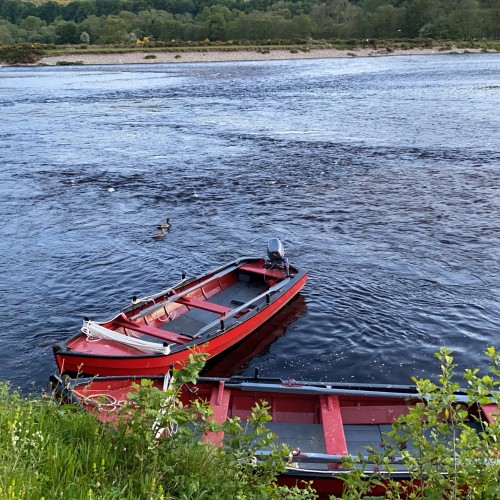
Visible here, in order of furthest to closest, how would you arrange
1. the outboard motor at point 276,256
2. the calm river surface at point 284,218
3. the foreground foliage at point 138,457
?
1. the outboard motor at point 276,256
2. the calm river surface at point 284,218
3. the foreground foliage at point 138,457

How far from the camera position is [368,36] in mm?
143000

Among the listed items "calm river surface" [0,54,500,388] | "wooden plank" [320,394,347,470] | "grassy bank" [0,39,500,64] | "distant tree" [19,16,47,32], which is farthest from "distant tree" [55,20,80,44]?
"wooden plank" [320,394,347,470]

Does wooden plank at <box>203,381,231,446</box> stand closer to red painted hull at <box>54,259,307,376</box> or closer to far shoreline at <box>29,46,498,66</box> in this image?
red painted hull at <box>54,259,307,376</box>

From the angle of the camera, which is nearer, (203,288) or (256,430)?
(256,430)

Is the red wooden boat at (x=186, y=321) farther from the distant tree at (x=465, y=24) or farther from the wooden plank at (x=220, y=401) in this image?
the distant tree at (x=465, y=24)

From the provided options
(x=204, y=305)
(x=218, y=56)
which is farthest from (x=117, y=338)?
(x=218, y=56)

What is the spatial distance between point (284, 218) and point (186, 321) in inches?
418

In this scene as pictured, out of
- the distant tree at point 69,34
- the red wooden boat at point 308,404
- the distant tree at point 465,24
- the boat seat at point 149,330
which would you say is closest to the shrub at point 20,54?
the distant tree at point 69,34

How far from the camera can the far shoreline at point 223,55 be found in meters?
117

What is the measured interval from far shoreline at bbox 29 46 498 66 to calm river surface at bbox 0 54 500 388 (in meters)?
65.0

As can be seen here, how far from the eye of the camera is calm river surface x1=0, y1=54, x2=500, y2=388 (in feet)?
55.9

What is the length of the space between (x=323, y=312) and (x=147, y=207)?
1243 cm

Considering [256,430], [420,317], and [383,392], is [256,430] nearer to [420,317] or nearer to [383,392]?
[383,392]

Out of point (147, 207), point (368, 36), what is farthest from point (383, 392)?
point (368, 36)
